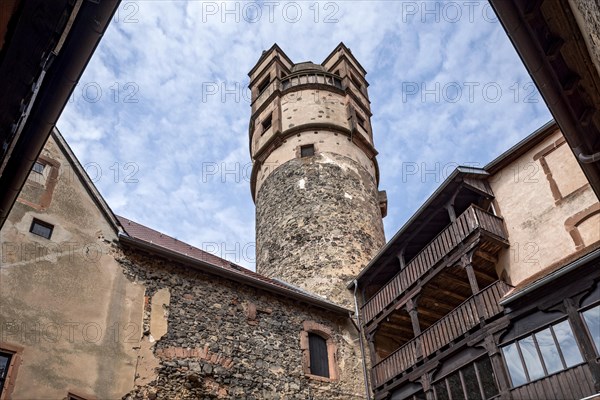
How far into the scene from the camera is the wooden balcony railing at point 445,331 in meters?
11.1

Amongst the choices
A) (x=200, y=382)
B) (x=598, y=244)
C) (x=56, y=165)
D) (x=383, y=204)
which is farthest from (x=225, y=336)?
(x=383, y=204)

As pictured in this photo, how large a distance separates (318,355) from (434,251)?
14.2 feet

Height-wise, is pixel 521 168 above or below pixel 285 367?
above

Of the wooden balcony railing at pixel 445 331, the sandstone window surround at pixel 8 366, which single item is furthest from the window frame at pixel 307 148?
the sandstone window surround at pixel 8 366

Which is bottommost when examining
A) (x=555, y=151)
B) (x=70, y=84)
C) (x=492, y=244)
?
(x=70, y=84)

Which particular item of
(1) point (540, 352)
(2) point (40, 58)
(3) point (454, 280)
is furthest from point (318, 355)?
(2) point (40, 58)

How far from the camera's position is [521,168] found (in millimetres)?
12750

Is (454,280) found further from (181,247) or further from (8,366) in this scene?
(8,366)

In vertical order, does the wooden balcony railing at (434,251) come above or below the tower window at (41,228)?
above

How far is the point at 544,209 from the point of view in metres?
11.7

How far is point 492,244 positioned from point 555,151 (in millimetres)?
2628

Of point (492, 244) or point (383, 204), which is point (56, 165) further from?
point (383, 204)

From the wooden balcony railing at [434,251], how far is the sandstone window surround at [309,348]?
1.59m

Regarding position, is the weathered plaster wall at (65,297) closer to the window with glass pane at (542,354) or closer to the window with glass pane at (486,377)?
the window with glass pane at (486,377)
